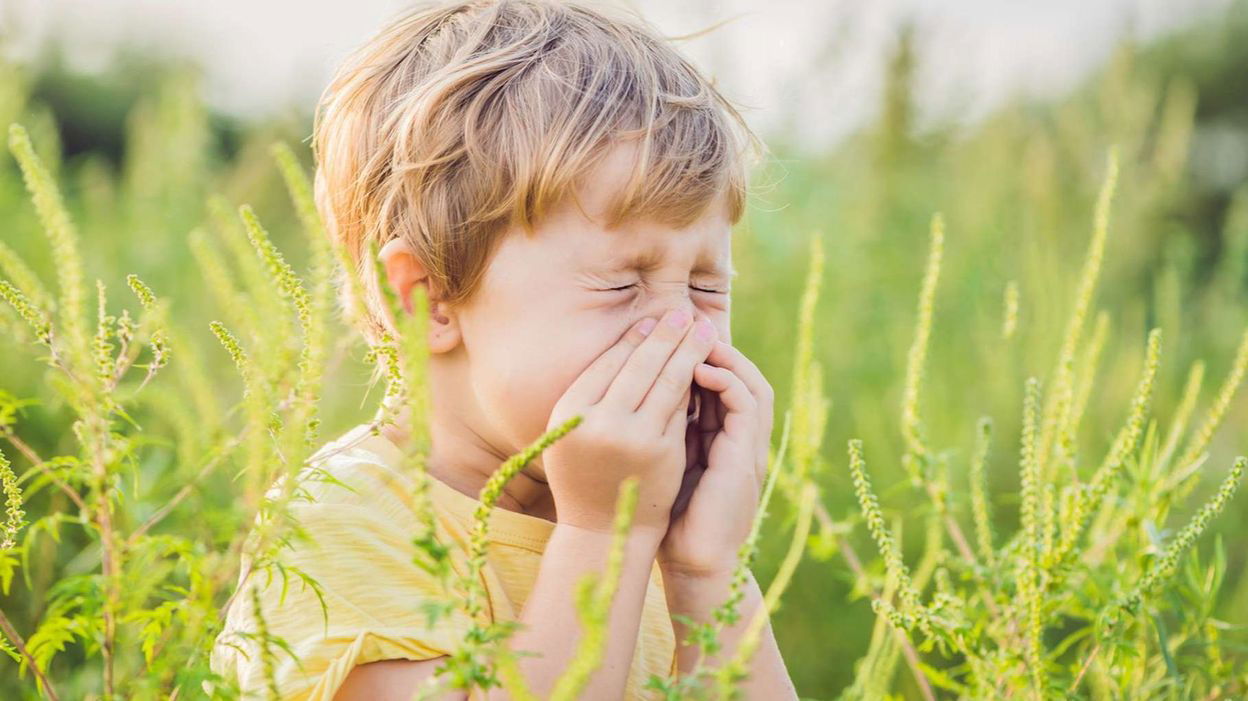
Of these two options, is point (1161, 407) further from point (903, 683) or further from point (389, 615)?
point (389, 615)

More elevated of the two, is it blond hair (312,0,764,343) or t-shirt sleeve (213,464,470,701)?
blond hair (312,0,764,343)

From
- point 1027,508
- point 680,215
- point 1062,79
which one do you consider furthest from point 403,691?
point 1062,79

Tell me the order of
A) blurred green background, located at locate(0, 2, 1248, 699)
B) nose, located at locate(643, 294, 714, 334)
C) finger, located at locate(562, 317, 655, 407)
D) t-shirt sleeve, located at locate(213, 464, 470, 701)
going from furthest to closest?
blurred green background, located at locate(0, 2, 1248, 699)
nose, located at locate(643, 294, 714, 334)
finger, located at locate(562, 317, 655, 407)
t-shirt sleeve, located at locate(213, 464, 470, 701)

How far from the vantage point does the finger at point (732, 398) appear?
1921mm

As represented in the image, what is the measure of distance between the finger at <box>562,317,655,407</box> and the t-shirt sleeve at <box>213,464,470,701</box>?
34 cm

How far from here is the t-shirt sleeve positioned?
1682 mm

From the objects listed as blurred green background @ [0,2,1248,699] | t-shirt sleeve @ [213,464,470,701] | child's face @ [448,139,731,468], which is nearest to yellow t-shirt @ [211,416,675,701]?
t-shirt sleeve @ [213,464,470,701]

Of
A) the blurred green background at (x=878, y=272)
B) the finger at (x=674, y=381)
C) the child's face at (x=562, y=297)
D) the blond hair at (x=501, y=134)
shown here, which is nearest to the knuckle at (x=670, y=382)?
the finger at (x=674, y=381)

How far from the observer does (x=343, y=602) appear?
5.71ft

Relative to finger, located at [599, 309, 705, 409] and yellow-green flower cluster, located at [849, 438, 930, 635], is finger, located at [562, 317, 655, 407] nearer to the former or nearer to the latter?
finger, located at [599, 309, 705, 409]

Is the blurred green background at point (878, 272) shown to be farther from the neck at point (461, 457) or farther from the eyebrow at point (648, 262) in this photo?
the neck at point (461, 457)

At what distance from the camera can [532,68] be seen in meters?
2.09

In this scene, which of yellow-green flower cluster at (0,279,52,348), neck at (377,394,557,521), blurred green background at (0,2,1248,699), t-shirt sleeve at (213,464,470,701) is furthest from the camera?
blurred green background at (0,2,1248,699)

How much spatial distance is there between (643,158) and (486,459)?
58 cm
